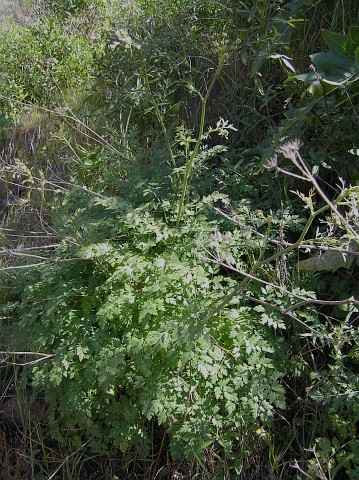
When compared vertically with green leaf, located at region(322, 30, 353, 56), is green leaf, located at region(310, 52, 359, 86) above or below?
below

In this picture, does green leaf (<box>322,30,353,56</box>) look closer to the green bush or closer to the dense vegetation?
the dense vegetation

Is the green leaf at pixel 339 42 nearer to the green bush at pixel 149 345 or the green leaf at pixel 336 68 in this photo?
the green leaf at pixel 336 68

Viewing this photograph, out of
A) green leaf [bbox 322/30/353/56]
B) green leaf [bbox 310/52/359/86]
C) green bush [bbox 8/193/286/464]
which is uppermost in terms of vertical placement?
green leaf [bbox 322/30/353/56]

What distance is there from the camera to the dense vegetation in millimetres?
2039

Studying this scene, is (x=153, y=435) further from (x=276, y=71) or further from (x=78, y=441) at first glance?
(x=276, y=71)

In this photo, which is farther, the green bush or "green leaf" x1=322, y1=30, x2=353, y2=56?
"green leaf" x1=322, y1=30, x2=353, y2=56

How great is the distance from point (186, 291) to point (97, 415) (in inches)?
25.3

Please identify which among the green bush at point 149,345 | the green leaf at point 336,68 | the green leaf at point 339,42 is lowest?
the green bush at point 149,345

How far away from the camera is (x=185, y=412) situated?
205cm

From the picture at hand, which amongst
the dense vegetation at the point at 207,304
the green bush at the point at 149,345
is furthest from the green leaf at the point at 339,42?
the green bush at the point at 149,345

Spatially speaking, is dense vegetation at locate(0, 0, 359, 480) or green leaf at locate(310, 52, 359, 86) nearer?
dense vegetation at locate(0, 0, 359, 480)

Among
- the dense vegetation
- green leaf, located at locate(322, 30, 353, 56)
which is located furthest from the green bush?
green leaf, located at locate(322, 30, 353, 56)

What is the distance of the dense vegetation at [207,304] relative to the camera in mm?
2039

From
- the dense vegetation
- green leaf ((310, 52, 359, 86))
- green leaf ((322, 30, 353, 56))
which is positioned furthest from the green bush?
green leaf ((322, 30, 353, 56))
